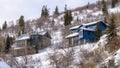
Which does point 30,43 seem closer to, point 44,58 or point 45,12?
point 44,58

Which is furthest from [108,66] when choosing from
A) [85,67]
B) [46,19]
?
[46,19]

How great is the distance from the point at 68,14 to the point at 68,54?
42.4m

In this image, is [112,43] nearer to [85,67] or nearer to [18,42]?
[85,67]

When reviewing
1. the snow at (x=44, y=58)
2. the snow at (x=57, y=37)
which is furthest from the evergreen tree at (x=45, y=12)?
the snow at (x=44, y=58)

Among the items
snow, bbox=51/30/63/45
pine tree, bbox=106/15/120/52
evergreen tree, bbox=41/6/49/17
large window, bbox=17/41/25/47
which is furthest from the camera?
evergreen tree, bbox=41/6/49/17

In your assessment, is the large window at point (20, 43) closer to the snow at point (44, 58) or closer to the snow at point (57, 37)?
the snow at point (57, 37)

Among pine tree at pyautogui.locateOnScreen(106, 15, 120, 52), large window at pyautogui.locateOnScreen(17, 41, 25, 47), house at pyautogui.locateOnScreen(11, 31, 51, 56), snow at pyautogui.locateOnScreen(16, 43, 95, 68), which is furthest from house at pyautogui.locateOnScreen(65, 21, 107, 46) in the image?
pine tree at pyautogui.locateOnScreen(106, 15, 120, 52)

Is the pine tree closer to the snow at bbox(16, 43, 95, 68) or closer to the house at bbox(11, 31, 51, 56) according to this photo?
the snow at bbox(16, 43, 95, 68)

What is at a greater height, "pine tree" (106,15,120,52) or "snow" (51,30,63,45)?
"pine tree" (106,15,120,52)

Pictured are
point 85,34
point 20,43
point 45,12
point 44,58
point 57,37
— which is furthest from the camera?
point 45,12

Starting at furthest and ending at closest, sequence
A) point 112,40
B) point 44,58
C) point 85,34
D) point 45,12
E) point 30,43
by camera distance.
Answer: point 45,12, point 30,43, point 85,34, point 44,58, point 112,40

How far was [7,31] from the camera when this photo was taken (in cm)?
11106

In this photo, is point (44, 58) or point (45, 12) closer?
point (44, 58)

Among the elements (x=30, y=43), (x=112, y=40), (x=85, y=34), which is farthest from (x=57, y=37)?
(x=112, y=40)
